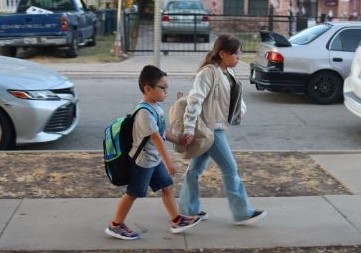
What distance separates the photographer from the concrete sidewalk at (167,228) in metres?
4.84

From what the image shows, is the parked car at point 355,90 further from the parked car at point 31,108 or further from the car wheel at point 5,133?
the car wheel at point 5,133

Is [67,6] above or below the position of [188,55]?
above

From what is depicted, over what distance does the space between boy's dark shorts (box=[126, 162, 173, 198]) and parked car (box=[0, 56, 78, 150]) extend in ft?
9.83

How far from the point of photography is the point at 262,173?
672 centimetres

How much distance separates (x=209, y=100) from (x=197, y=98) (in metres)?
0.13

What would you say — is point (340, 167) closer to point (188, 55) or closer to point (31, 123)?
point (31, 123)

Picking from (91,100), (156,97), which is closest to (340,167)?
(156,97)

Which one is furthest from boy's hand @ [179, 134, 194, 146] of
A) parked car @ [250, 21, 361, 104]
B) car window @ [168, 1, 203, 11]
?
car window @ [168, 1, 203, 11]

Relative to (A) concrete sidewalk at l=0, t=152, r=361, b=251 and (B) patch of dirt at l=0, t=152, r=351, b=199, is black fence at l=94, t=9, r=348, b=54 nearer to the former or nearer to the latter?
(B) patch of dirt at l=0, t=152, r=351, b=199

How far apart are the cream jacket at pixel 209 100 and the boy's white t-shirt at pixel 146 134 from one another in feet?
0.75

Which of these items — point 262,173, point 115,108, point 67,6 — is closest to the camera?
point 262,173

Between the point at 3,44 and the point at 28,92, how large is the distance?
11.4 meters

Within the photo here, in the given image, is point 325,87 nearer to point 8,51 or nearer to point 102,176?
point 102,176

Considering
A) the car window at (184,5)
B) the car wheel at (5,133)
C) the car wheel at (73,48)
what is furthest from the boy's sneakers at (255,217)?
the car window at (184,5)
